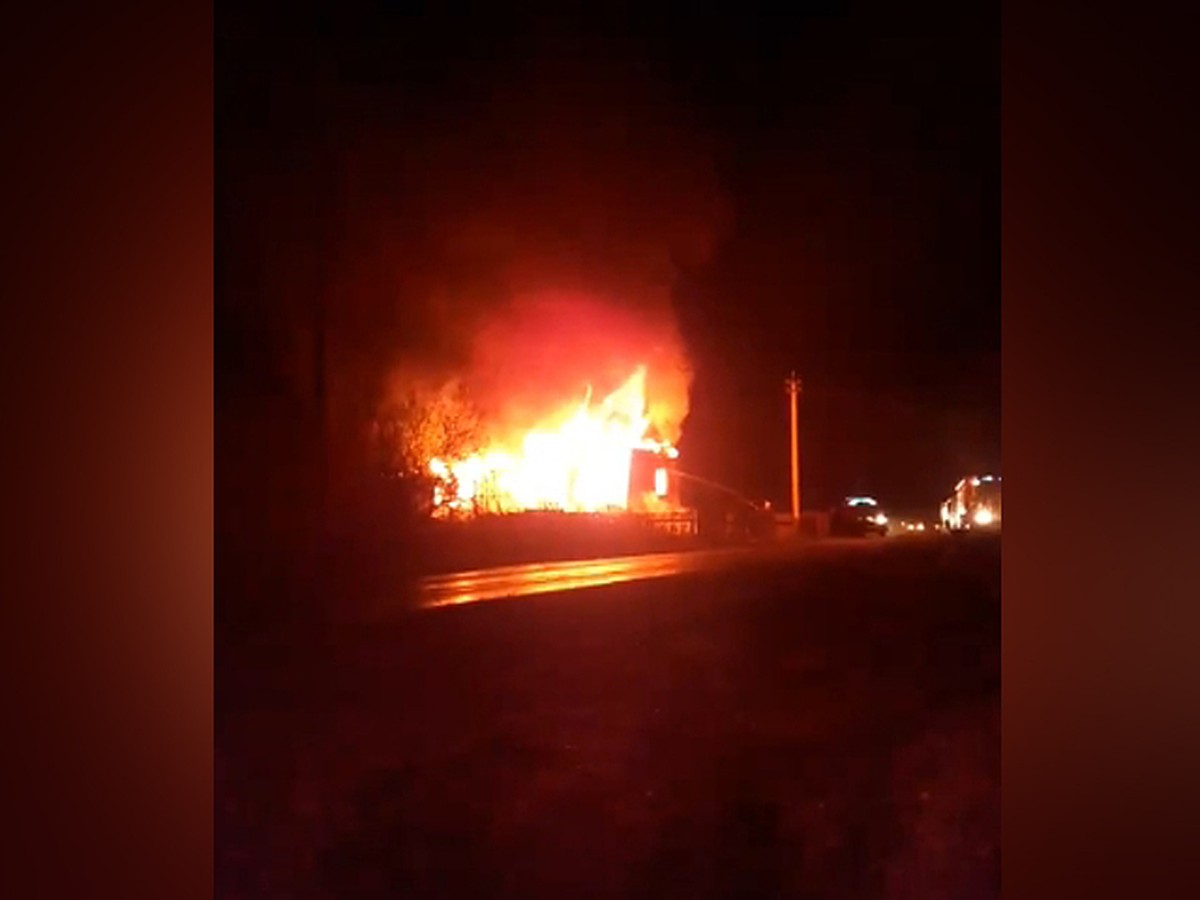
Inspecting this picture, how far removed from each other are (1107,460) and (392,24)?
5.83ft

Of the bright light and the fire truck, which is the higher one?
the bright light

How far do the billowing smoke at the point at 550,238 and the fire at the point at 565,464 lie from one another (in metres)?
0.04

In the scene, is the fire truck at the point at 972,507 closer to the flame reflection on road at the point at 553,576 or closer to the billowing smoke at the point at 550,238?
the flame reflection on road at the point at 553,576

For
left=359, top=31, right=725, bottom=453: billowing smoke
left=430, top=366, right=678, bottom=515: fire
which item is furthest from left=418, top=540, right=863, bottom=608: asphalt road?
left=359, top=31, right=725, bottom=453: billowing smoke

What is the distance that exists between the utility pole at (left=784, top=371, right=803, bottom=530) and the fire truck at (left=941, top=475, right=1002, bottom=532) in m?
0.31

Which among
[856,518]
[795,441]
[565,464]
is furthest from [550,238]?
[856,518]

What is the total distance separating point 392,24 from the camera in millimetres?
2494

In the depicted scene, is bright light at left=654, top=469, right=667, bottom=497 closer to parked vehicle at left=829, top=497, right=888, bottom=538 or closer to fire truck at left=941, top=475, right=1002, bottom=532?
parked vehicle at left=829, top=497, right=888, bottom=538

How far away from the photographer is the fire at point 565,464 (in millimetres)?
2486

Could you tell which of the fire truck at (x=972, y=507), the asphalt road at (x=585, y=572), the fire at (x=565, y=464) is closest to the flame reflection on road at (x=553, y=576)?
the asphalt road at (x=585, y=572)

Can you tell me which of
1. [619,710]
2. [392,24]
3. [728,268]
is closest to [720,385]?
[728,268]

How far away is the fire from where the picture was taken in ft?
8.16

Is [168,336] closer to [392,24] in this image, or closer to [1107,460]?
[392,24]

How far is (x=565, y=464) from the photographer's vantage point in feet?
8.28
